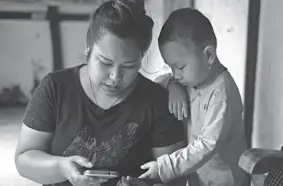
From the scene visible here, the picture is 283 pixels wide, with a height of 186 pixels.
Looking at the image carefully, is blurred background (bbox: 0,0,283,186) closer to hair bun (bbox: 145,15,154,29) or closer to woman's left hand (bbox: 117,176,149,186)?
hair bun (bbox: 145,15,154,29)

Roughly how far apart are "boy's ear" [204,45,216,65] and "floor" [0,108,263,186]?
1.20 ft

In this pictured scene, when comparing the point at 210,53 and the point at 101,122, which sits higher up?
the point at 210,53

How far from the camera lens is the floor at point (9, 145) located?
2.19 feet

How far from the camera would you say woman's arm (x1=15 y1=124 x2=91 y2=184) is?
25.5 inches

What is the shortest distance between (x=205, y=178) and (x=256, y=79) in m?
0.21

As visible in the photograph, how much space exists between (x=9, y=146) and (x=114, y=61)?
29 centimetres

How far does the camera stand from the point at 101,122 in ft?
2.12

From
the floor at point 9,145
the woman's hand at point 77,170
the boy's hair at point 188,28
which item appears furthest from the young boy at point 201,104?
the floor at point 9,145

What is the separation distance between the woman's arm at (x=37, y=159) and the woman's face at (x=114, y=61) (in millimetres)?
161

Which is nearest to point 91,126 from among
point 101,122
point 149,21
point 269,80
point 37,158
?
point 101,122

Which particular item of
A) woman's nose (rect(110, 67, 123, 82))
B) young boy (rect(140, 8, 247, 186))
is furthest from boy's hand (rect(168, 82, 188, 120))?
woman's nose (rect(110, 67, 123, 82))

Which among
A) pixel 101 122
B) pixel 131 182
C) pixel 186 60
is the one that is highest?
pixel 186 60

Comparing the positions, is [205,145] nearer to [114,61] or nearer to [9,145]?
[114,61]

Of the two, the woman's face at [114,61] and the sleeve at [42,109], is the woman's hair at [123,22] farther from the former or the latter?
the sleeve at [42,109]
